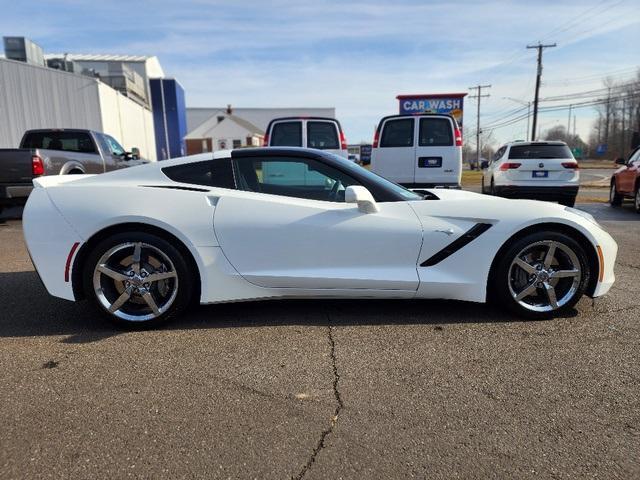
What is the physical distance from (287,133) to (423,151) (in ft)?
9.20

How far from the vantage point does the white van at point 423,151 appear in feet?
31.4

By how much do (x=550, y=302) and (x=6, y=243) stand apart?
7.42 metres

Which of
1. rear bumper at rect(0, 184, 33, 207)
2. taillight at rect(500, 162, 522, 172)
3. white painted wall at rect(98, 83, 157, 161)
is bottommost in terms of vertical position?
rear bumper at rect(0, 184, 33, 207)

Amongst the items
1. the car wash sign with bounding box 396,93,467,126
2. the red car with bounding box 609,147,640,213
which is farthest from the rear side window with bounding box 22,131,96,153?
the car wash sign with bounding box 396,93,467,126

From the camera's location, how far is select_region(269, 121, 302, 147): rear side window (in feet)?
32.0

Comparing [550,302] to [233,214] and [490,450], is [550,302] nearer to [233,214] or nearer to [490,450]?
[490,450]

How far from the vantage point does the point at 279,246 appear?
3.46 meters

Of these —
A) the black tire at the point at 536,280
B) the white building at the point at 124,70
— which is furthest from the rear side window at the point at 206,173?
the white building at the point at 124,70

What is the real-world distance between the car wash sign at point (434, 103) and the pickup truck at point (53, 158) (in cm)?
1391

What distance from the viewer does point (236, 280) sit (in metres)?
3.51

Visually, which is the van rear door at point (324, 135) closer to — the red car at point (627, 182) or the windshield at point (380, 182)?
the windshield at point (380, 182)

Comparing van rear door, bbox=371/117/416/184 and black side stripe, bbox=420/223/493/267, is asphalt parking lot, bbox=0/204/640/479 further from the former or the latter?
van rear door, bbox=371/117/416/184

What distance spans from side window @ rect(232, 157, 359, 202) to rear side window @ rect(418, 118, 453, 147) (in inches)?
251

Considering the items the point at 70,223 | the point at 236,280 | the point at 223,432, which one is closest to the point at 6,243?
the point at 70,223
